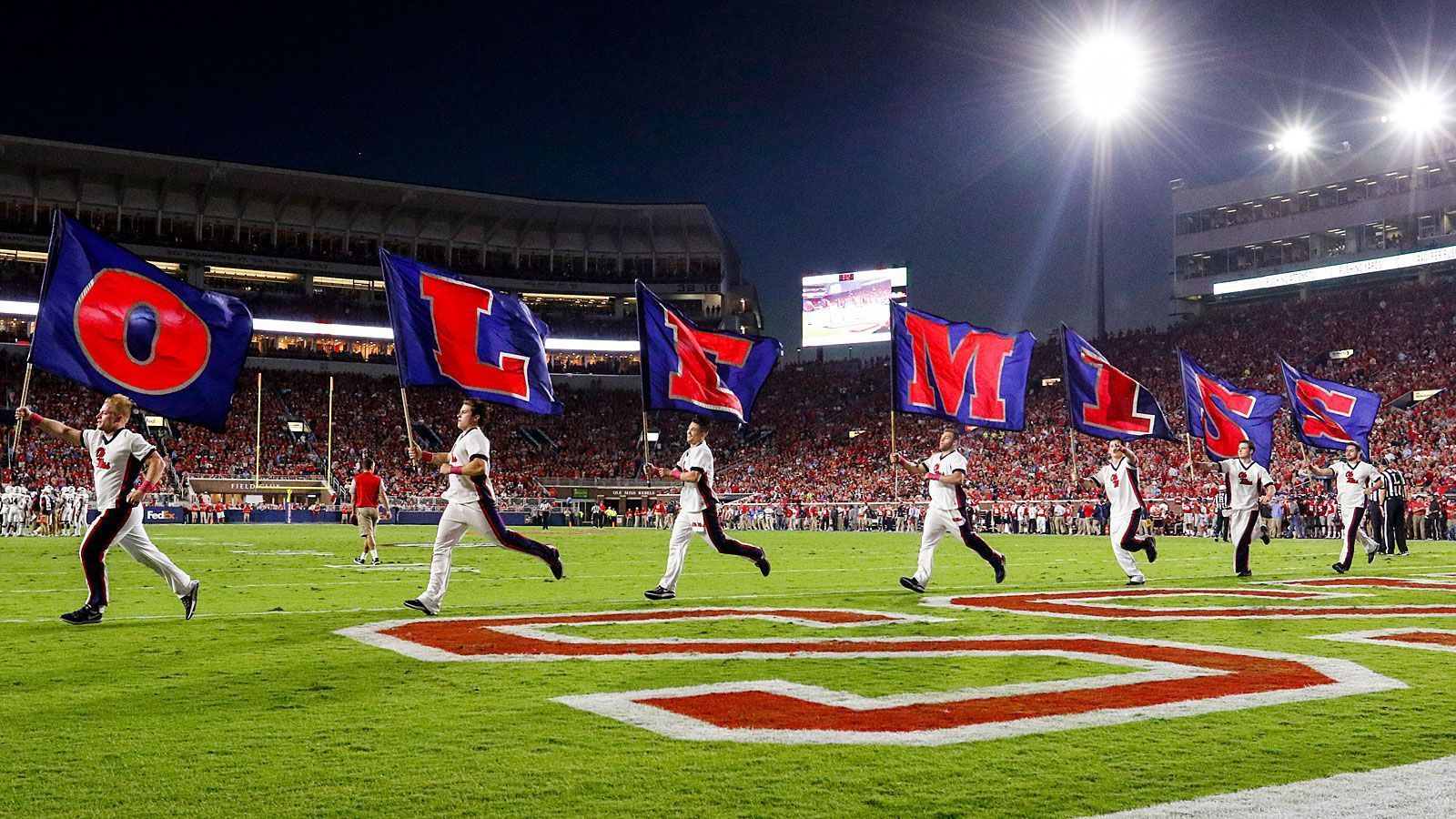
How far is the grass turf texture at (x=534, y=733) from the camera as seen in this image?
14.8 ft

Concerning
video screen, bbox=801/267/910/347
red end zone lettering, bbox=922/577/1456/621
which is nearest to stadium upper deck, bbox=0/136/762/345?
video screen, bbox=801/267/910/347

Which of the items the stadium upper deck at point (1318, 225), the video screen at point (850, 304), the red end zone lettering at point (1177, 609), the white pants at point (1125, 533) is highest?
the stadium upper deck at point (1318, 225)

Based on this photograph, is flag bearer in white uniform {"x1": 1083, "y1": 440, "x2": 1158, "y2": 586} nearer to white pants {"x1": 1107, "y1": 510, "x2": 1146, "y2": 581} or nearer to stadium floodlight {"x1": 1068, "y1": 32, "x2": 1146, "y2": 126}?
white pants {"x1": 1107, "y1": 510, "x2": 1146, "y2": 581}

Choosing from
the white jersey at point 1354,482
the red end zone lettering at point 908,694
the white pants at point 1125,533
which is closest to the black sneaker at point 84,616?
the red end zone lettering at point 908,694

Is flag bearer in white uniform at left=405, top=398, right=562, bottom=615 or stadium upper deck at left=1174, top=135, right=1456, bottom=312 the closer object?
flag bearer in white uniform at left=405, top=398, right=562, bottom=615

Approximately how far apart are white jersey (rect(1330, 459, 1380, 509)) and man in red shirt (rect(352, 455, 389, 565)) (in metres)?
16.8

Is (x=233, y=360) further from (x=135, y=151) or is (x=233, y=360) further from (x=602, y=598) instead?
(x=135, y=151)

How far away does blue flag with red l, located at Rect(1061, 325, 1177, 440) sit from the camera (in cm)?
2031

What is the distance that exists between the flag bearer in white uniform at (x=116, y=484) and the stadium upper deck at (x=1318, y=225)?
230ft

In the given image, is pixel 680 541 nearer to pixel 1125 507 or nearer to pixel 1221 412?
pixel 1125 507

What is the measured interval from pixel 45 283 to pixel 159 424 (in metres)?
55.2

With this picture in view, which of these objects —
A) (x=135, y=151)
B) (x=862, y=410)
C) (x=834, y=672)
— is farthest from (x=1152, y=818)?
(x=135, y=151)

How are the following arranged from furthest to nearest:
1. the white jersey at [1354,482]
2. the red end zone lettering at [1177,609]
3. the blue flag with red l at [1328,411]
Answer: the blue flag with red l at [1328,411], the white jersey at [1354,482], the red end zone lettering at [1177,609]

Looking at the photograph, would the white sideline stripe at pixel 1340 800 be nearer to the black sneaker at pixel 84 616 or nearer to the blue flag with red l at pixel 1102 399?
the black sneaker at pixel 84 616
